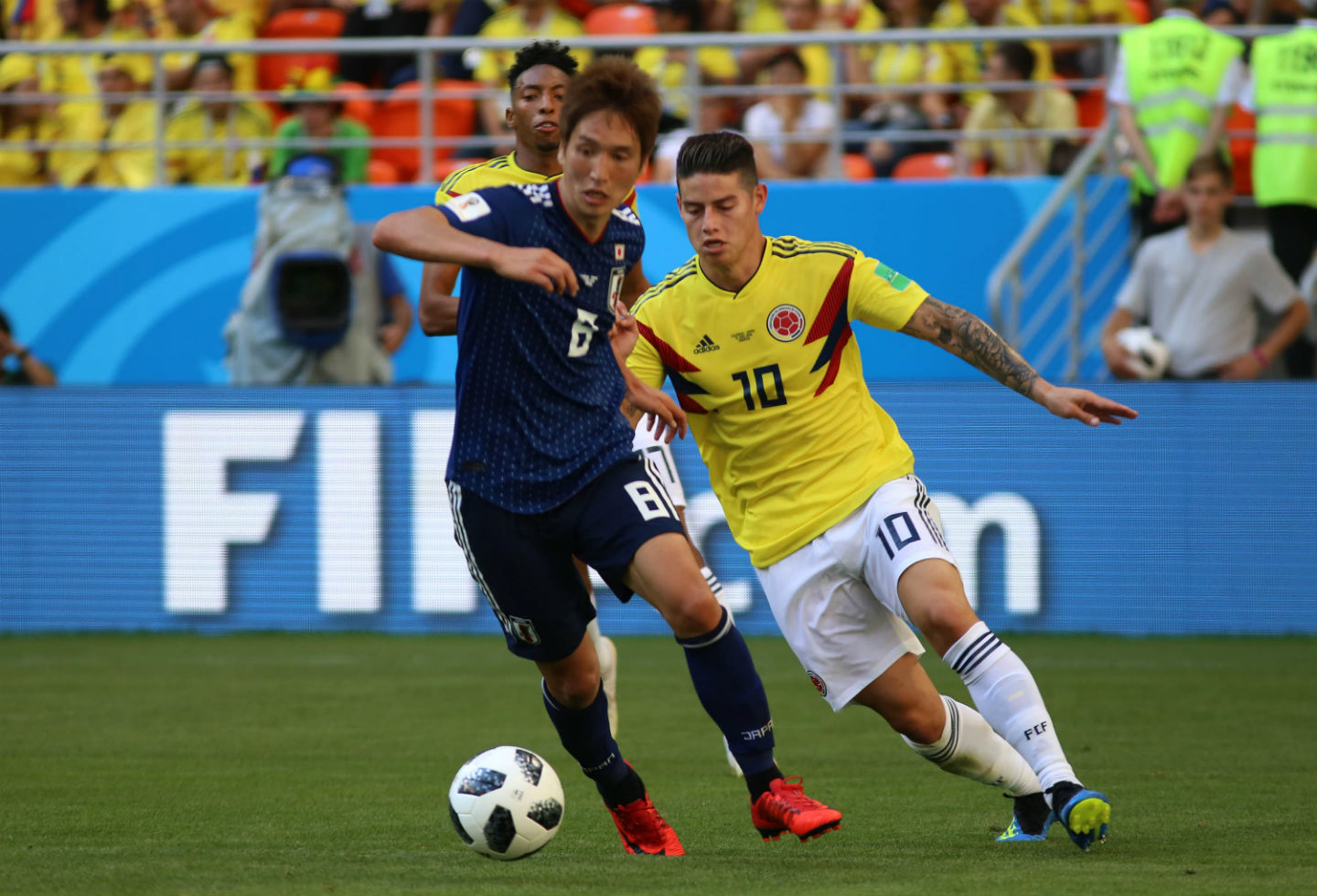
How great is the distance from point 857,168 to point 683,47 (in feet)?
5.54

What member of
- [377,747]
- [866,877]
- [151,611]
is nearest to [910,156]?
[151,611]

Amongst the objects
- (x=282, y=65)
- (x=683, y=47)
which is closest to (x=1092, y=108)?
(x=683, y=47)

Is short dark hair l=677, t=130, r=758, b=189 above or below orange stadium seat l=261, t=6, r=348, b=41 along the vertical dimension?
below

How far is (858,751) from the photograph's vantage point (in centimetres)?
743

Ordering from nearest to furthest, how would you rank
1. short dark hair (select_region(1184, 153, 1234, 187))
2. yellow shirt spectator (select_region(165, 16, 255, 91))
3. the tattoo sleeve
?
the tattoo sleeve < short dark hair (select_region(1184, 153, 1234, 187)) < yellow shirt spectator (select_region(165, 16, 255, 91))

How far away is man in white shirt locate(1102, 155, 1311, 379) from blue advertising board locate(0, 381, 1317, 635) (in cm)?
36

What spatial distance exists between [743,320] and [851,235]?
7490 millimetres

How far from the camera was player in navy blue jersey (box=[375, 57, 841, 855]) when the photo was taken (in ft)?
15.9

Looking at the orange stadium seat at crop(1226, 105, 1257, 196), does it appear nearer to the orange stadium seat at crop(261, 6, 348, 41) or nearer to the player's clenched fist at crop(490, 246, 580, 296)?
the orange stadium seat at crop(261, 6, 348, 41)

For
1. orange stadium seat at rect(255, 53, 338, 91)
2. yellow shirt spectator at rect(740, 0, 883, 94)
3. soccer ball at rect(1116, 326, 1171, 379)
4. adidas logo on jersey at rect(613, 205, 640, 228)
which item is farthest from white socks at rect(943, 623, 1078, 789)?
orange stadium seat at rect(255, 53, 338, 91)

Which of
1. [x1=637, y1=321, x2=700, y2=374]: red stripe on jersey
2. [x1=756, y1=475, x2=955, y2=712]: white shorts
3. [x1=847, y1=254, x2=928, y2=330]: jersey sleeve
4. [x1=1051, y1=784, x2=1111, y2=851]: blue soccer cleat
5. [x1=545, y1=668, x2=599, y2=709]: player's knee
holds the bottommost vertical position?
[x1=1051, y1=784, x2=1111, y2=851]: blue soccer cleat

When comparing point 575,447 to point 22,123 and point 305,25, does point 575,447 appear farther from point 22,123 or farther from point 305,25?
point 305,25

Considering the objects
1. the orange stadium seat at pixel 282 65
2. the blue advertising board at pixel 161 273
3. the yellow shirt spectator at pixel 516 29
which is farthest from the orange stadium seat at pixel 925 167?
the orange stadium seat at pixel 282 65

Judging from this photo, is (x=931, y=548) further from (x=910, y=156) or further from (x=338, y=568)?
(x=910, y=156)
